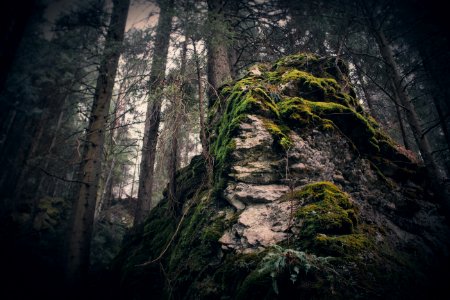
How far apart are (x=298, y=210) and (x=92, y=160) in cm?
623

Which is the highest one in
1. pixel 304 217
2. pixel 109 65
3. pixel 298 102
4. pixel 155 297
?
pixel 109 65

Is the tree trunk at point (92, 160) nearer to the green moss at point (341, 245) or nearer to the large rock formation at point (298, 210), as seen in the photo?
the large rock formation at point (298, 210)

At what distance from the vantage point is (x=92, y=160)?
7262mm

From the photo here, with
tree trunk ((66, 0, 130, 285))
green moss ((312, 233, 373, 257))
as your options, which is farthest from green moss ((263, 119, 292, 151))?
tree trunk ((66, 0, 130, 285))

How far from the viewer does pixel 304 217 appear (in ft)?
10.7

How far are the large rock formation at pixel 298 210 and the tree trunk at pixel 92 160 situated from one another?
126 centimetres

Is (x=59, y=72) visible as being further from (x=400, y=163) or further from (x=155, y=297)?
(x=400, y=163)

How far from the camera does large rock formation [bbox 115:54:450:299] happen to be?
104 inches

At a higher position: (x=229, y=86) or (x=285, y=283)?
(x=229, y=86)

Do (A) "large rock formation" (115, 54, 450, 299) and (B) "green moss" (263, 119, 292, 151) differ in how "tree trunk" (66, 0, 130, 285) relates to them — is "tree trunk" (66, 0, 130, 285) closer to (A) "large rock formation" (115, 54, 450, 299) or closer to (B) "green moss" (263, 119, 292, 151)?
(A) "large rock formation" (115, 54, 450, 299)

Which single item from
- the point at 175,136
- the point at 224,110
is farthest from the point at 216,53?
the point at 175,136

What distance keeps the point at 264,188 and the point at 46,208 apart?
1824cm

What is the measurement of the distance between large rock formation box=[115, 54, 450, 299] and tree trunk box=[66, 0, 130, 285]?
1.26m

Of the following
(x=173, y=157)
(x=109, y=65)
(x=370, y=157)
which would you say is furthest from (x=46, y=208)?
(x=370, y=157)
